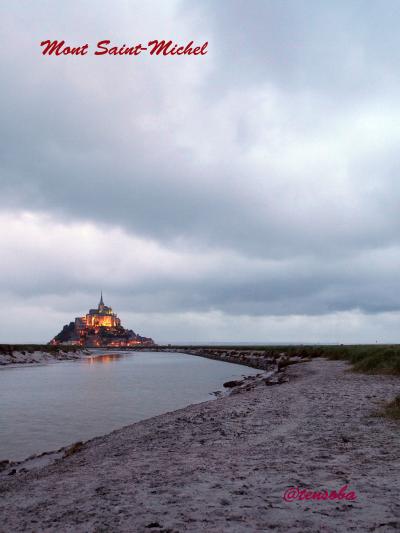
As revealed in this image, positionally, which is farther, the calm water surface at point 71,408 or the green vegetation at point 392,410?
the calm water surface at point 71,408

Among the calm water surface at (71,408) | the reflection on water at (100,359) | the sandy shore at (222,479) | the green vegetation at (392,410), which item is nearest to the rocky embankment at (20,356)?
the reflection on water at (100,359)

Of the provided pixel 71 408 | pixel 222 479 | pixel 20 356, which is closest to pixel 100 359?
pixel 20 356

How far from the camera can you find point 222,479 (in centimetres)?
793

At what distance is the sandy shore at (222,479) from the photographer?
5996 millimetres

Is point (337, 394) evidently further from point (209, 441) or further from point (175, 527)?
point (175, 527)

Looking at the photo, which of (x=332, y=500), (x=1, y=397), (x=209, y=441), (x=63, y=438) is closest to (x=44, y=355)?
(x=1, y=397)

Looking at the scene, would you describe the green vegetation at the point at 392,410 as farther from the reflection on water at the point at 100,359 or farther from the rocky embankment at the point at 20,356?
the reflection on water at the point at 100,359

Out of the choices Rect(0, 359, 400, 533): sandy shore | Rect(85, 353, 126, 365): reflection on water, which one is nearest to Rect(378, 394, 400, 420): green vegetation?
Rect(0, 359, 400, 533): sandy shore

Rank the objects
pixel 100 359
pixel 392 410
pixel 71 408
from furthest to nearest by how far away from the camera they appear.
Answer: pixel 100 359
pixel 71 408
pixel 392 410

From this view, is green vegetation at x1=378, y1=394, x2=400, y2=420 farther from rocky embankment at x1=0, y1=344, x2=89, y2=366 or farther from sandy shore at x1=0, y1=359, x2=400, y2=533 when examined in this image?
rocky embankment at x1=0, y1=344, x2=89, y2=366

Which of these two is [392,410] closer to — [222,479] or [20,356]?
[222,479]

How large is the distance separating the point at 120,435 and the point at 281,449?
24.1 ft

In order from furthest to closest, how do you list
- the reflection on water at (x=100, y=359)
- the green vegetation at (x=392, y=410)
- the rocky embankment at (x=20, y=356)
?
the reflection on water at (x=100, y=359), the rocky embankment at (x=20, y=356), the green vegetation at (x=392, y=410)

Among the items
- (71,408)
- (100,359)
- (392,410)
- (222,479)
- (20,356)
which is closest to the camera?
(222,479)
